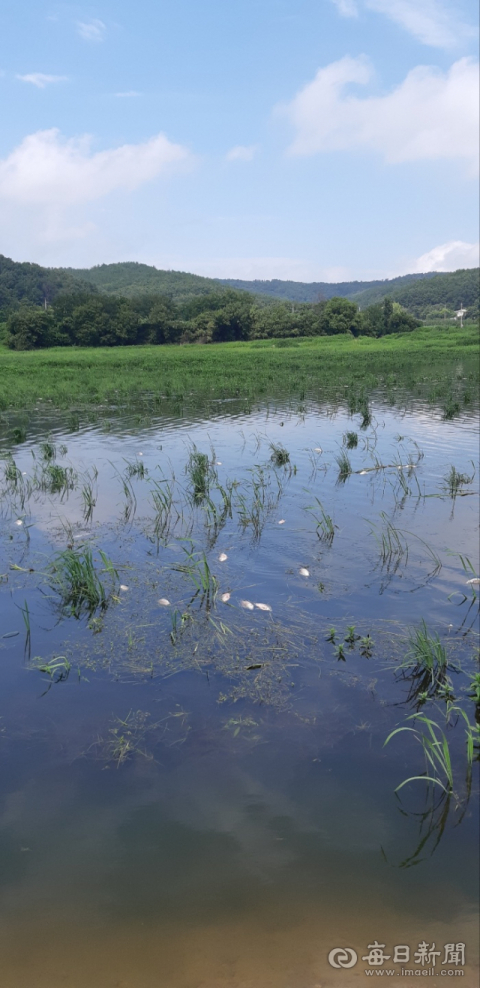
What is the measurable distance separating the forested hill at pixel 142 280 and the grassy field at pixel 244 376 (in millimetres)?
102809

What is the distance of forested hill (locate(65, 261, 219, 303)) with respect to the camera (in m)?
155

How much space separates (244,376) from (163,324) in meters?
41.4

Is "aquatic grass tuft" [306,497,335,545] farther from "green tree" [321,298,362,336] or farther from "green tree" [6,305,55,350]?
"green tree" [321,298,362,336]

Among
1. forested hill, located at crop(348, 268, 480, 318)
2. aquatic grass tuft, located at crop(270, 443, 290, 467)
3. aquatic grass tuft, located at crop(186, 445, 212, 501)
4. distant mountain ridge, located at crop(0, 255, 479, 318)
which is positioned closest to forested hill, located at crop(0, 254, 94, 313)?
distant mountain ridge, located at crop(0, 255, 479, 318)

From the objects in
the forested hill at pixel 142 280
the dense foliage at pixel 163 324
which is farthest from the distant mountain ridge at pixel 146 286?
the dense foliage at pixel 163 324

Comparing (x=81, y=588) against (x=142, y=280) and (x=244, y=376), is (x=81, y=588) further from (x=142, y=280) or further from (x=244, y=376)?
(x=142, y=280)

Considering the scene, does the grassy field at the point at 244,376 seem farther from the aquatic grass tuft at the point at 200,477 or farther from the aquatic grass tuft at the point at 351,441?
the aquatic grass tuft at the point at 200,477

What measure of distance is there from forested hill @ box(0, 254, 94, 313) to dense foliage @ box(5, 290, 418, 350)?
142ft

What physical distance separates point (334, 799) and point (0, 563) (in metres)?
5.61

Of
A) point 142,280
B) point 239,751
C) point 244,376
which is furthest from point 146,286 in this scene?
point 239,751

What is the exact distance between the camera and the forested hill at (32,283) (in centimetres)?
11719

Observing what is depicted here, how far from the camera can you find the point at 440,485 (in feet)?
38.0

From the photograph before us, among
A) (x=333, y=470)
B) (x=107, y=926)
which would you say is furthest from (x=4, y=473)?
(x=107, y=926)

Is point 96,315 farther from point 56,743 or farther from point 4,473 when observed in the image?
point 56,743
